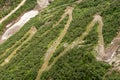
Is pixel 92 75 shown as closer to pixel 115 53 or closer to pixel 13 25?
pixel 115 53

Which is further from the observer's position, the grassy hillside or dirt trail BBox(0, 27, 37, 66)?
dirt trail BBox(0, 27, 37, 66)

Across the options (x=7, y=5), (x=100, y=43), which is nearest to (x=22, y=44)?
(x=100, y=43)

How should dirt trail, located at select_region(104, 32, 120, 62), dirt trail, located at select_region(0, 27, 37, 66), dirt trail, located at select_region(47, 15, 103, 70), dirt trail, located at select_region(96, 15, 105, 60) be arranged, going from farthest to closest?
1. dirt trail, located at select_region(0, 27, 37, 66)
2. dirt trail, located at select_region(47, 15, 103, 70)
3. dirt trail, located at select_region(96, 15, 105, 60)
4. dirt trail, located at select_region(104, 32, 120, 62)

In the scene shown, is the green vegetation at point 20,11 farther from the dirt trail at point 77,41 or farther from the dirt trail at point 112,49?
the dirt trail at point 112,49

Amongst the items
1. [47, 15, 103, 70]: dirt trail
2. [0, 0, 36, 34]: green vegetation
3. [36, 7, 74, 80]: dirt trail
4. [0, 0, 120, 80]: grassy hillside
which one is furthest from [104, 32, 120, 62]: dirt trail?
[0, 0, 36, 34]: green vegetation

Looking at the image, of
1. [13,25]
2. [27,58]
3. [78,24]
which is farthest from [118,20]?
[13,25]

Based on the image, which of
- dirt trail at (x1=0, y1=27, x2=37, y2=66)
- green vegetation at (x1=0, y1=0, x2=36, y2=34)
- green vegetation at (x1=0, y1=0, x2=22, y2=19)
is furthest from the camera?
green vegetation at (x1=0, y1=0, x2=22, y2=19)

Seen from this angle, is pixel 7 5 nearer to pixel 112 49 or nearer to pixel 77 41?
pixel 77 41

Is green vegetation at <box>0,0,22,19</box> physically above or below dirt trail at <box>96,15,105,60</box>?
above

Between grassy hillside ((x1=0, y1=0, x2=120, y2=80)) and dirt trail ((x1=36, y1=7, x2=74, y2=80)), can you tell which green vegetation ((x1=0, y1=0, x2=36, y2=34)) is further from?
dirt trail ((x1=36, y1=7, x2=74, y2=80))
